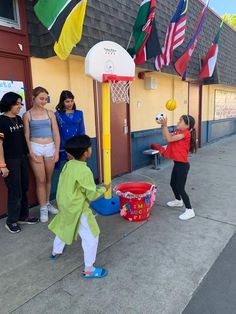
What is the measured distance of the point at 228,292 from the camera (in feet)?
7.70

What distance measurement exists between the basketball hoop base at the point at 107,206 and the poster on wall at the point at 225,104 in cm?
847

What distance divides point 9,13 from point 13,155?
2.05 metres

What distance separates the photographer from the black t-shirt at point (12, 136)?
10.5 ft

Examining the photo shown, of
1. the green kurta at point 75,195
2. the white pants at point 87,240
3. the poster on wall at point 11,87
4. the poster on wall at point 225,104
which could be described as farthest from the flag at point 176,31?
the poster on wall at point 225,104

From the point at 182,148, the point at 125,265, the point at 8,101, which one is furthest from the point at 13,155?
the point at 182,148

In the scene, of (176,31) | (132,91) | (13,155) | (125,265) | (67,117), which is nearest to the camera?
(125,265)

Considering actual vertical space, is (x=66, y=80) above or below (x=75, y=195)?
above

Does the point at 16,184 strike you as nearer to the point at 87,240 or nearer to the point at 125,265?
the point at 87,240

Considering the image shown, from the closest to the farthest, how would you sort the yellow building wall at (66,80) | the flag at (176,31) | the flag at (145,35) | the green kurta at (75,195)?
1. the green kurta at (75,195)
2. the yellow building wall at (66,80)
3. the flag at (145,35)
4. the flag at (176,31)

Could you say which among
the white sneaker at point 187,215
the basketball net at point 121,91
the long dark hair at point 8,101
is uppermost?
the basketball net at point 121,91

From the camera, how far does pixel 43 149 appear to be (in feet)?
11.8

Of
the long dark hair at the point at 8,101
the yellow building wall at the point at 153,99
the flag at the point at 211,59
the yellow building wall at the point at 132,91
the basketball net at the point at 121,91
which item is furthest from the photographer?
the flag at the point at 211,59

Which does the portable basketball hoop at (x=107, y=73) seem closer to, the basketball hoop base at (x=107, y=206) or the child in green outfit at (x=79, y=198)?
the basketball hoop base at (x=107, y=206)

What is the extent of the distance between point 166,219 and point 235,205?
1.25 meters
